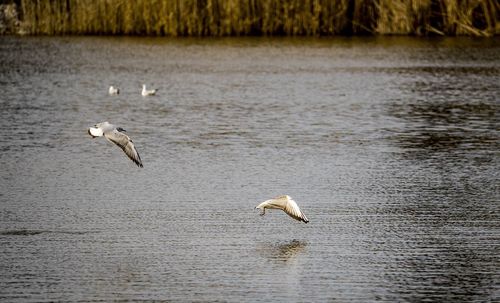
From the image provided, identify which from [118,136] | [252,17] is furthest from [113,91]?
[252,17]

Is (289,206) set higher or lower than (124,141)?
lower

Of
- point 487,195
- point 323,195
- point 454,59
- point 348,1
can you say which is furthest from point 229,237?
point 348,1

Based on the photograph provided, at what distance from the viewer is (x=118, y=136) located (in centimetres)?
920

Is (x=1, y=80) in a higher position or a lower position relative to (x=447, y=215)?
lower

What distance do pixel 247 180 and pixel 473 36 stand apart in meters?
21.6

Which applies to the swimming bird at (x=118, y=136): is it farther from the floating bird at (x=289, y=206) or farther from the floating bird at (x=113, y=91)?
the floating bird at (x=113, y=91)

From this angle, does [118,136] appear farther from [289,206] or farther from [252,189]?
[252,189]

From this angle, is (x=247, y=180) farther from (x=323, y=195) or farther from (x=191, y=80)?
(x=191, y=80)

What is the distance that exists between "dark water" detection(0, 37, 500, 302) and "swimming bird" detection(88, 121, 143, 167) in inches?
18.9

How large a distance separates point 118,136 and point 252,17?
22.2 metres

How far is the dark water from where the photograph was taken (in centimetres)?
741

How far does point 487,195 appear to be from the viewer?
1018 cm

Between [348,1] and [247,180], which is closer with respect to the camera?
[247,180]

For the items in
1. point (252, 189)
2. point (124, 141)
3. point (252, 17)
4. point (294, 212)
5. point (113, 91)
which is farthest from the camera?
point (252, 17)
